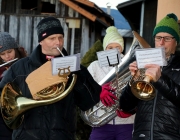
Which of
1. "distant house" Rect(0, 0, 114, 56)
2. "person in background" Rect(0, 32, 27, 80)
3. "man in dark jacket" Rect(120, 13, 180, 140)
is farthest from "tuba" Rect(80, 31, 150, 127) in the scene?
"distant house" Rect(0, 0, 114, 56)

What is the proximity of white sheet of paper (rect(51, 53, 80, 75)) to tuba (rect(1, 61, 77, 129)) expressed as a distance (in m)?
0.07

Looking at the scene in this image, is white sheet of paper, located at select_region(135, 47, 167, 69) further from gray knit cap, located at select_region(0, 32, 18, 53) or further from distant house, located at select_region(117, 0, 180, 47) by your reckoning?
distant house, located at select_region(117, 0, 180, 47)

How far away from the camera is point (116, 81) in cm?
482

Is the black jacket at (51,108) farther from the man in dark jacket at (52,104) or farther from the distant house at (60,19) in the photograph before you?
the distant house at (60,19)

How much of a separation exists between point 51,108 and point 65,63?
1.56 ft

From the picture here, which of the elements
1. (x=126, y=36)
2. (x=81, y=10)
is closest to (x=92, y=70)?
(x=81, y=10)

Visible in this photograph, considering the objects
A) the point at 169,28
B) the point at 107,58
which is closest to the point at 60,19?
the point at 107,58

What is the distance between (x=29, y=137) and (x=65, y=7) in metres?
10.0

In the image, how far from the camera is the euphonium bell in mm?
3717

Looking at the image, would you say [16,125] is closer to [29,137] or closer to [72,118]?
[29,137]

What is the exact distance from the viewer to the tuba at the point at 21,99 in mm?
3943

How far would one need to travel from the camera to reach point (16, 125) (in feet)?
13.3

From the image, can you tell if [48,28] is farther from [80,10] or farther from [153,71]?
[80,10]

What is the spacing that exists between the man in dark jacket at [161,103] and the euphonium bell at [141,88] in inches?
1.8
